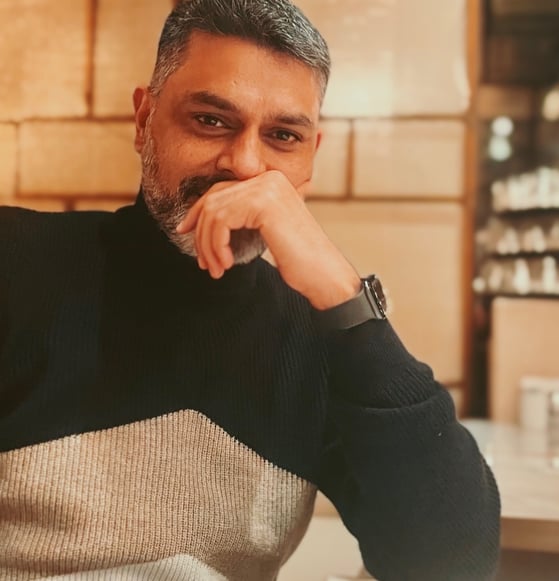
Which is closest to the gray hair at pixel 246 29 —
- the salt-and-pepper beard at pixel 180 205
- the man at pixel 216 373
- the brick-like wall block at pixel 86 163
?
the man at pixel 216 373

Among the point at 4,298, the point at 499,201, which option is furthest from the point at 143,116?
the point at 499,201

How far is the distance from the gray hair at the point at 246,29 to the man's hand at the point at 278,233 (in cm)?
21

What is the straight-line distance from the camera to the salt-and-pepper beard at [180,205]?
92 cm

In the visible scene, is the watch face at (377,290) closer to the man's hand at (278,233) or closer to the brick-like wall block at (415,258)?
the man's hand at (278,233)

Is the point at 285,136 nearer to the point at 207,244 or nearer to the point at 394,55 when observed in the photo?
the point at 207,244

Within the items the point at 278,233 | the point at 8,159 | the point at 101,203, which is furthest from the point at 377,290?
the point at 8,159

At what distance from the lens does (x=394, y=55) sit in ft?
5.65

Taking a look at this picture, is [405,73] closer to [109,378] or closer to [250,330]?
[250,330]

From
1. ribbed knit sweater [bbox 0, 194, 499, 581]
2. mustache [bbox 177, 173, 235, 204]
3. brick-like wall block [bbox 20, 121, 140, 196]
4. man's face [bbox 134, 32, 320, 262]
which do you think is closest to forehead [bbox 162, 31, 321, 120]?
man's face [bbox 134, 32, 320, 262]

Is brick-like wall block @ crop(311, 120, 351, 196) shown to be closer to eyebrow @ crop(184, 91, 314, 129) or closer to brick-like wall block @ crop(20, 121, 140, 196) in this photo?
brick-like wall block @ crop(20, 121, 140, 196)

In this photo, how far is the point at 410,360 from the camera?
2.76 ft

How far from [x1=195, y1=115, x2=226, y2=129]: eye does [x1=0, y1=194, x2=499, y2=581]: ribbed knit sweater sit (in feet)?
0.57

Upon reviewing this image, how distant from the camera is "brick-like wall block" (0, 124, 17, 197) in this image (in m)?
1.61

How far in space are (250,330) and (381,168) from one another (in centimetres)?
88
